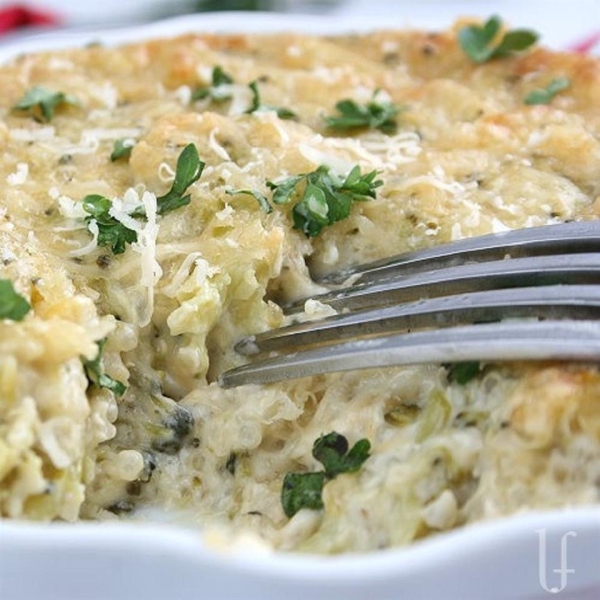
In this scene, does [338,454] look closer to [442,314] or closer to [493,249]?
[442,314]

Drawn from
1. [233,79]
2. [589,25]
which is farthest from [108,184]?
[589,25]

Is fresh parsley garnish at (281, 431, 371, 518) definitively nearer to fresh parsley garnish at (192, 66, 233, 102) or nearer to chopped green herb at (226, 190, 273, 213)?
chopped green herb at (226, 190, 273, 213)

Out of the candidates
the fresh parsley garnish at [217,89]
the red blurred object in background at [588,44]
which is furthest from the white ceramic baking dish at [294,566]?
the red blurred object in background at [588,44]

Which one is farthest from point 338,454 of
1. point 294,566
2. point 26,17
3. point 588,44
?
point 26,17

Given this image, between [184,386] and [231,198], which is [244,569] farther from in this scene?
[231,198]

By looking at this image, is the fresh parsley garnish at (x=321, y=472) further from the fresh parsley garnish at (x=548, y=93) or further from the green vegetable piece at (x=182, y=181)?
the fresh parsley garnish at (x=548, y=93)

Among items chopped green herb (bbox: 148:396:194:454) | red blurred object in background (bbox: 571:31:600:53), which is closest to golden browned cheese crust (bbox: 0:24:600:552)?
chopped green herb (bbox: 148:396:194:454)
